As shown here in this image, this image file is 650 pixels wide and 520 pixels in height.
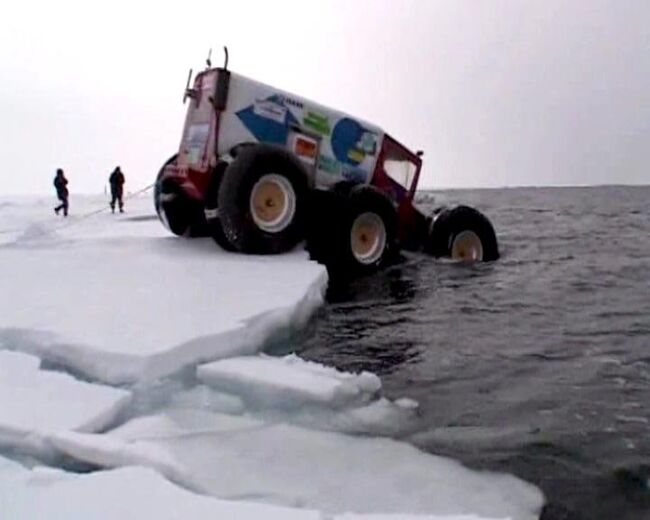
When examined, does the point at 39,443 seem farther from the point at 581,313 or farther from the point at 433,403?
the point at 581,313

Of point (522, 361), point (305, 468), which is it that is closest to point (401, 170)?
point (522, 361)

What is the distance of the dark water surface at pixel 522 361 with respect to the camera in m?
4.35

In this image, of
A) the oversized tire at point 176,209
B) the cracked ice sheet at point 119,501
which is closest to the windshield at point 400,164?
the oversized tire at point 176,209

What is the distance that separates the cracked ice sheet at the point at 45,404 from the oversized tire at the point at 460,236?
8225mm

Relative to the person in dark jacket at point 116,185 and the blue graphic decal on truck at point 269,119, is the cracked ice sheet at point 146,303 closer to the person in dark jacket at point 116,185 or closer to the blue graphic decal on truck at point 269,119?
the blue graphic decal on truck at point 269,119

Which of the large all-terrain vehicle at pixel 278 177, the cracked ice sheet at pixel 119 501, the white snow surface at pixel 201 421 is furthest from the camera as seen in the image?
the large all-terrain vehicle at pixel 278 177

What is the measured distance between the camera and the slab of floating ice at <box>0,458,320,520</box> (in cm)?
319

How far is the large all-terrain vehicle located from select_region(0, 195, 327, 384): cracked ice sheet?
601mm

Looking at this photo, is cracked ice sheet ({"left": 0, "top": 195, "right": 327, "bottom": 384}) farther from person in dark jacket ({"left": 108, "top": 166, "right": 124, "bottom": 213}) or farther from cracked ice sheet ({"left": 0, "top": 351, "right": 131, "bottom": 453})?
person in dark jacket ({"left": 108, "top": 166, "right": 124, "bottom": 213})

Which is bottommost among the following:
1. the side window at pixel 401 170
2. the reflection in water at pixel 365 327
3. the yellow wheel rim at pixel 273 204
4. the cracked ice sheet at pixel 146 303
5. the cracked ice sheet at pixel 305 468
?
the cracked ice sheet at pixel 305 468

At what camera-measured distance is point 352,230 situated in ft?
35.4

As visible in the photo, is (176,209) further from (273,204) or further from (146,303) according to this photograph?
(146,303)

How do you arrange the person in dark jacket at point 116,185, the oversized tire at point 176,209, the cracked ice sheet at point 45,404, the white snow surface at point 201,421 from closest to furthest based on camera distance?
the white snow surface at point 201,421 < the cracked ice sheet at point 45,404 < the oversized tire at point 176,209 < the person in dark jacket at point 116,185

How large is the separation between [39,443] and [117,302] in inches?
127
